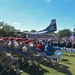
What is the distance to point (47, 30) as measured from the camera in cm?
2558

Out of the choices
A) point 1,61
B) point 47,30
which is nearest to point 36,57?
point 1,61

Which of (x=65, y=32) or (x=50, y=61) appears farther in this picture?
(x=65, y=32)

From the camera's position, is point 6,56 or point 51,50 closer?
point 6,56

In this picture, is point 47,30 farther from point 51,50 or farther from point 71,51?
point 51,50

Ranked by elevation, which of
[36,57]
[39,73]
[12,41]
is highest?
[12,41]

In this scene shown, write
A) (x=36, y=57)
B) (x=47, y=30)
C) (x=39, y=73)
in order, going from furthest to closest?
(x=47, y=30), (x=36, y=57), (x=39, y=73)

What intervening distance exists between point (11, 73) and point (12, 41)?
245 centimetres

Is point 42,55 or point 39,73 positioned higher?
point 42,55

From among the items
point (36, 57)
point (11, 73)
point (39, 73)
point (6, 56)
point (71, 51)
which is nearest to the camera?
point (6, 56)

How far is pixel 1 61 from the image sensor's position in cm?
752

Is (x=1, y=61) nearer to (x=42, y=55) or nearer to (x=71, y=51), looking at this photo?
(x=42, y=55)

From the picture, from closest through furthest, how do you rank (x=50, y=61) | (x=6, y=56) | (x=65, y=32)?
(x=6, y=56)
(x=50, y=61)
(x=65, y=32)

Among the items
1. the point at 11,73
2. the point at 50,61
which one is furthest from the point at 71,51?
the point at 11,73

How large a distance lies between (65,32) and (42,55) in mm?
114677
